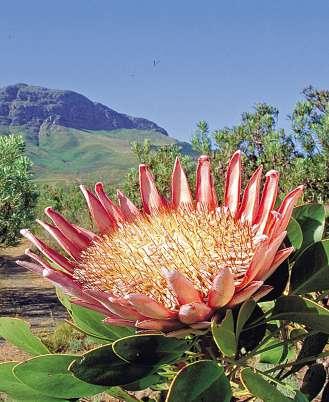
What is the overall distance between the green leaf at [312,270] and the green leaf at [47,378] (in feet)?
1.21

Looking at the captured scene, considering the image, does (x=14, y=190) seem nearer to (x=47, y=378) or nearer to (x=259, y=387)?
(x=47, y=378)

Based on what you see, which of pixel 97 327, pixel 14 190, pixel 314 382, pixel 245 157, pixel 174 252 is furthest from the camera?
pixel 14 190

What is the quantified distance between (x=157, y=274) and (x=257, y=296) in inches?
6.1

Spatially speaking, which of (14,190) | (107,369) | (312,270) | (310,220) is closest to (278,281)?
(312,270)

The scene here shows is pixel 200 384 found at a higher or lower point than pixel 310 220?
lower

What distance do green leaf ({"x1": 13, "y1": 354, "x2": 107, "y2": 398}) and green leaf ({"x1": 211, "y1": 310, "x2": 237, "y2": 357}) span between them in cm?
25

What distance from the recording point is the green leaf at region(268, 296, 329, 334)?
0.85 metres

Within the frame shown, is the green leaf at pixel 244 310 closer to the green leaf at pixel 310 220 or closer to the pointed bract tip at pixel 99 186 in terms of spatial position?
the green leaf at pixel 310 220

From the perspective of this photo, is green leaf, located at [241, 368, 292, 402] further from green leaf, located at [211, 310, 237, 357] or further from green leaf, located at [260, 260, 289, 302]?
green leaf, located at [260, 260, 289, 302]

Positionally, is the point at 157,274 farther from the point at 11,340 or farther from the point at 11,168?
the point at 11,168

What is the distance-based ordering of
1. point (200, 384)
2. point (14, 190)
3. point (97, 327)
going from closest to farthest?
point (200, 384) < point (97, 327) < point (14, 190)

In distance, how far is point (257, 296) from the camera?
34.4 inches

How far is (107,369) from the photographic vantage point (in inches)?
34.5

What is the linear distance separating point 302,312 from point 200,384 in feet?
0.59
